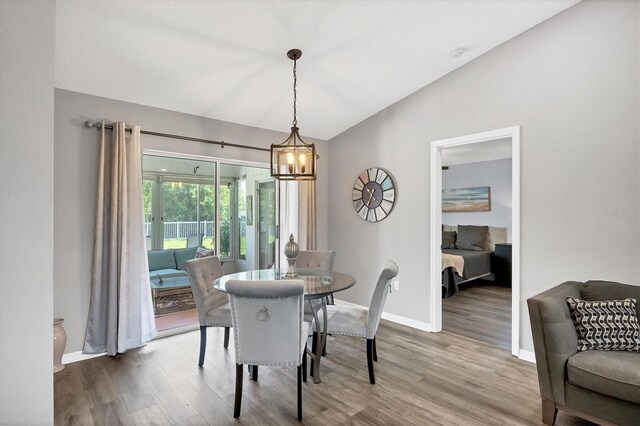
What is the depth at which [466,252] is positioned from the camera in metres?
6.27

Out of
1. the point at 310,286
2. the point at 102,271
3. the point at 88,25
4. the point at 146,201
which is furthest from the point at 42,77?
the point at 146,201

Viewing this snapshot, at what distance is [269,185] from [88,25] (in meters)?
2.72

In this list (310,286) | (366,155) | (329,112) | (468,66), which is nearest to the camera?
(310,286)

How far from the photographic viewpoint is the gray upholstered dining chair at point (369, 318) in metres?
2.60

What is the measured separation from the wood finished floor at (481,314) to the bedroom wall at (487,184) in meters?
1.49

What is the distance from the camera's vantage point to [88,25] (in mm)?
2428

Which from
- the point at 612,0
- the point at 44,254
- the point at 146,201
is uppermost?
the point at 612,0

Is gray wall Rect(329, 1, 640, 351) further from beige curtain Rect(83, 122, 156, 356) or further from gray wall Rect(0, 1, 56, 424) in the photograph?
gray wall Rect(0, 1, 56, 424)

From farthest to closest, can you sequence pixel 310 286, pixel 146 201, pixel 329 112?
pixel 329 112 < pixel 146 201 < pixel 310 286

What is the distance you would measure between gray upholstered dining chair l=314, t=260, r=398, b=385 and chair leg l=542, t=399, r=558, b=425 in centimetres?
111

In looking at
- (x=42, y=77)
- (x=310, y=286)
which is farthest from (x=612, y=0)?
(x=42, y=77)

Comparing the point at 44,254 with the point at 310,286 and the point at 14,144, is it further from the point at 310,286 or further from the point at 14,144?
the point at 310,286

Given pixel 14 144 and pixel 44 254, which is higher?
pixel 14 144

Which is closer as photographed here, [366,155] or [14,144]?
[14,144]
